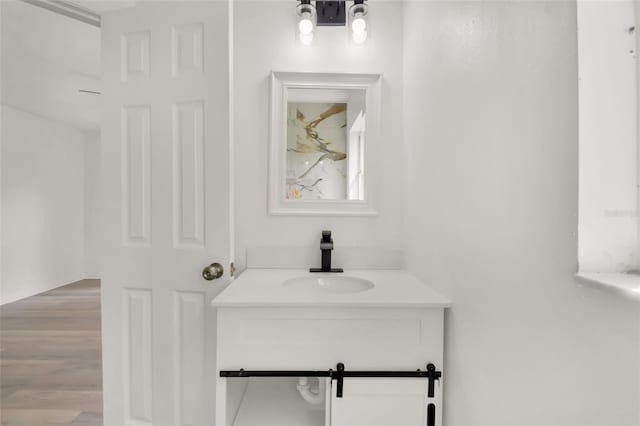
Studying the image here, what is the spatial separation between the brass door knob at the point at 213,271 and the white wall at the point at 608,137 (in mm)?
1072

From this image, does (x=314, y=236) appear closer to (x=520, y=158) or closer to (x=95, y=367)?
(x=520, y=158)

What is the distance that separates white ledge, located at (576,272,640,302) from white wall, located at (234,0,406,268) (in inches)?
41.9

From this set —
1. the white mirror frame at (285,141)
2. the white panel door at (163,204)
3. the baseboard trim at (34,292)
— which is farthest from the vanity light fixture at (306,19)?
the baseboard trim at (34,292)

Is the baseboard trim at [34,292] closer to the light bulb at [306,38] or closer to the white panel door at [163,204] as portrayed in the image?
the white panel door at [163,204]

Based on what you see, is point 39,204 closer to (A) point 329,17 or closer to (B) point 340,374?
(A) point 329,17

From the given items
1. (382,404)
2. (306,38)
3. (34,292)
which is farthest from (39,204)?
(382,404)

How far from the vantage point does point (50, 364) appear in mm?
2033

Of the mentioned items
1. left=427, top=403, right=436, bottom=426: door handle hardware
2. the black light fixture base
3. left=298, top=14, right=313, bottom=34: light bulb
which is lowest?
left=427, top=403, right=436, bottom=426: door handle hardware

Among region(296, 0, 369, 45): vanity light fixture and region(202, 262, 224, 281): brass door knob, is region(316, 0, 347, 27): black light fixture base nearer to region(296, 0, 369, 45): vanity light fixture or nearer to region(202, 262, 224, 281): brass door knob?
region(296, 0, 369, 45): vanity light fixture

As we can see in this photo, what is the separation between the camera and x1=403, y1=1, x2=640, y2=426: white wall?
1.64 feet

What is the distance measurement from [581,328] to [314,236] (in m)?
Result: 1.14

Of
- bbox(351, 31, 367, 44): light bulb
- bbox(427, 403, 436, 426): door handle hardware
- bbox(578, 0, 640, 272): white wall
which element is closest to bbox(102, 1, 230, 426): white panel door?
bbox(351, 31, 367, 44): light bulb

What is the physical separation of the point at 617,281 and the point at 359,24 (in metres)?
1.48

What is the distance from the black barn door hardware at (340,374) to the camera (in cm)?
95
